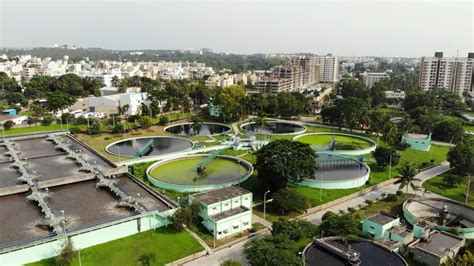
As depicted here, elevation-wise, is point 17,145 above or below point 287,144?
below

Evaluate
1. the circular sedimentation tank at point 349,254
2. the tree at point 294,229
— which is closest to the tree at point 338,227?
the tree at point 294,229

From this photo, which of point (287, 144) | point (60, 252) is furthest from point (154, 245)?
point (287, 144)

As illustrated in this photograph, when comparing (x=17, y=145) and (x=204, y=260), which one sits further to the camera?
(x=17, y=145)

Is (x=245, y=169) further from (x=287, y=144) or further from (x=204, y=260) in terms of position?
(x=204, y=260)

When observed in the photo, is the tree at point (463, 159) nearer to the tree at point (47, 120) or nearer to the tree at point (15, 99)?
the tree at point (47, 120)

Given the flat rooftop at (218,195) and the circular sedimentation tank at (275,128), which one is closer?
the flat rooftop at (218,195)
